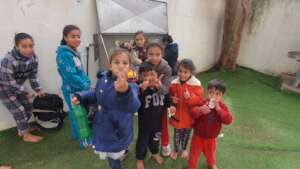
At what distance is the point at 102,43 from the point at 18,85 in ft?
4.35

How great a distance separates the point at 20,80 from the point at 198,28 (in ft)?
14.3

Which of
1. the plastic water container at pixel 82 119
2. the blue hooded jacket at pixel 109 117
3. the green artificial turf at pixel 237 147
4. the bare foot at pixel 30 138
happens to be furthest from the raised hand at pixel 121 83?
the bare foot at pixel 30 138

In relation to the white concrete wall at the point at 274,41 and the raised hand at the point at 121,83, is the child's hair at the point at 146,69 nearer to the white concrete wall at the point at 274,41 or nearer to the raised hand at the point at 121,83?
the raised hand at the point at 121,83

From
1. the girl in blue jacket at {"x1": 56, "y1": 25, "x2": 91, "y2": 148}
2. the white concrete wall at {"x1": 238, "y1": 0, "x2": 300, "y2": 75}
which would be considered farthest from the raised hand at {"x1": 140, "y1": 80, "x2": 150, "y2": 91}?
the white concrete wall at {"x1": 238, "y1": 0, "x2": 300, "y2": 75}

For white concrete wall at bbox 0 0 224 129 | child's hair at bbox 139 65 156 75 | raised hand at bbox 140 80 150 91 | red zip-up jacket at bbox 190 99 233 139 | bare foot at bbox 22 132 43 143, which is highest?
white concrete wall at bbox 0 0 224 129

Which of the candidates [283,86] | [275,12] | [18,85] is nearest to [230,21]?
[275,12]

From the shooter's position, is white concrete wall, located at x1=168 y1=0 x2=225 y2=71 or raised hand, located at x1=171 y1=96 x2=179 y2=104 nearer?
raised hand, located at x1=171 y1=96 x2=179 y2=104

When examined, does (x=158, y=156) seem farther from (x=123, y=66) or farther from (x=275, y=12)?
(x=275, y=12)

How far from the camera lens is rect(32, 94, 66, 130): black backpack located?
10.5ft

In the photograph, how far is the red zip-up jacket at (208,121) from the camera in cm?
238

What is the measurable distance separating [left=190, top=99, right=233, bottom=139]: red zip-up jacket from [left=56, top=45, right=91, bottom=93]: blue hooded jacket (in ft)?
4.04

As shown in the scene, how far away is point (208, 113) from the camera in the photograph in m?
2.40

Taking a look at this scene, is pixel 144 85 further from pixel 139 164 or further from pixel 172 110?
pixel 139 164

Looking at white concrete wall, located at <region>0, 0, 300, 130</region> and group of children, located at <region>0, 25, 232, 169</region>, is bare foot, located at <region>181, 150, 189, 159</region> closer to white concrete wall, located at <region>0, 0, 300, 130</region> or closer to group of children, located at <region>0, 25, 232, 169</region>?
group of children, located at <region>0, 25, 232, 169</region>
